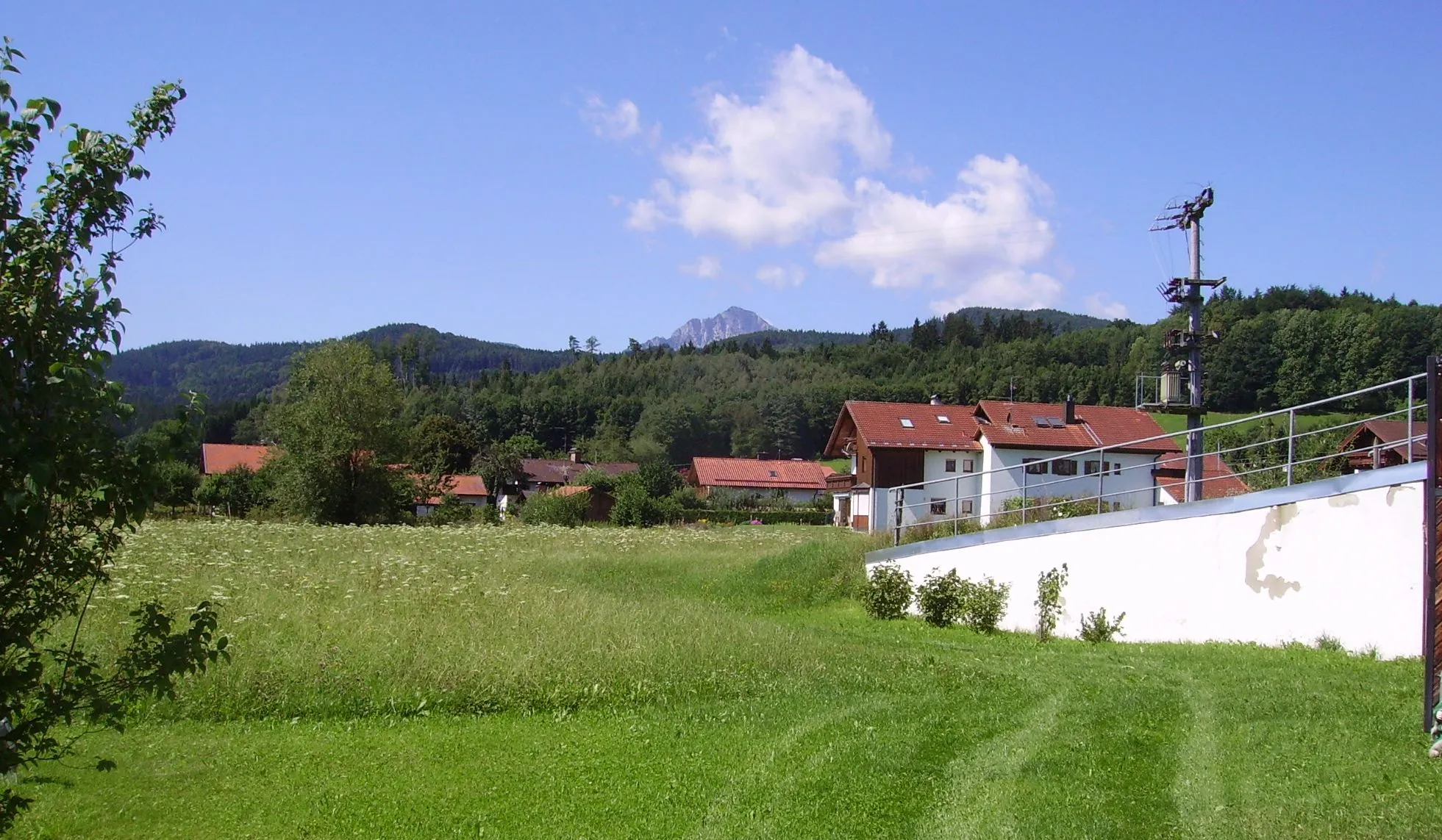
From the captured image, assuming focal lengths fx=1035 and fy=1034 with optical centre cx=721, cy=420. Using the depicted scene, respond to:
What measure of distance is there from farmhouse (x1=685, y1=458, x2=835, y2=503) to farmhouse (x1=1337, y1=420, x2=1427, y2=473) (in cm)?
5094

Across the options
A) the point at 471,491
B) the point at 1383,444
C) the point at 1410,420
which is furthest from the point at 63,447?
the point at 471,491

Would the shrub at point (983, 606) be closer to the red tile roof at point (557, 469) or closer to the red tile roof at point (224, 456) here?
the red tile roof at point (224, 456)

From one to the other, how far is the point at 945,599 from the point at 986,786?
451 inches

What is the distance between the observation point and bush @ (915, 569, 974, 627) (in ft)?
61.0

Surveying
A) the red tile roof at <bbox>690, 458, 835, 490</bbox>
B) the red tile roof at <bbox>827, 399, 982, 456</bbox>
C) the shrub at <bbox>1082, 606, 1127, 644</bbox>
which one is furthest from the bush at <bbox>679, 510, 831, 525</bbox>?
the shrub at <bbox>1082, 606, 1127, 644</bbox>

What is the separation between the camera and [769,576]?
24.5m

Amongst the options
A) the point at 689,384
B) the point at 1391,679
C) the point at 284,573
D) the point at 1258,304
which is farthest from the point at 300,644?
the point at 689,384

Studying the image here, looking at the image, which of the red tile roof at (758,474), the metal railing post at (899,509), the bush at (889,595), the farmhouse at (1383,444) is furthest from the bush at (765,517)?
the bush at (889,595)

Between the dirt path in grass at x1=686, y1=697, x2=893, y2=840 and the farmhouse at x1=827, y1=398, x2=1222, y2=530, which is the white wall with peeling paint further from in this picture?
the farmhouse at x1=827, y1=398, x2=1222, y2=530

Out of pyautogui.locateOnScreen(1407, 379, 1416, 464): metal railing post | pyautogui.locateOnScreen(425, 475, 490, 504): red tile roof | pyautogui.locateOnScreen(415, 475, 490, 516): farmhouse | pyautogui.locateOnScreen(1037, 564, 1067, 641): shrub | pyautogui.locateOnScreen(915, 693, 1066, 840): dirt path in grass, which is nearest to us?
pyautogui.locateOnScreen(915, 693, 1066, 840): dirt path in grass

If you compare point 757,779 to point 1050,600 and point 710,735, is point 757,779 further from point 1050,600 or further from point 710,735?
point 1050,600

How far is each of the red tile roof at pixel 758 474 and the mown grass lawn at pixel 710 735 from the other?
76211 mm

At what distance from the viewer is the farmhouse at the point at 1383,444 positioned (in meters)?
13.1

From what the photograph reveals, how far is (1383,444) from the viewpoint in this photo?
13852mm
